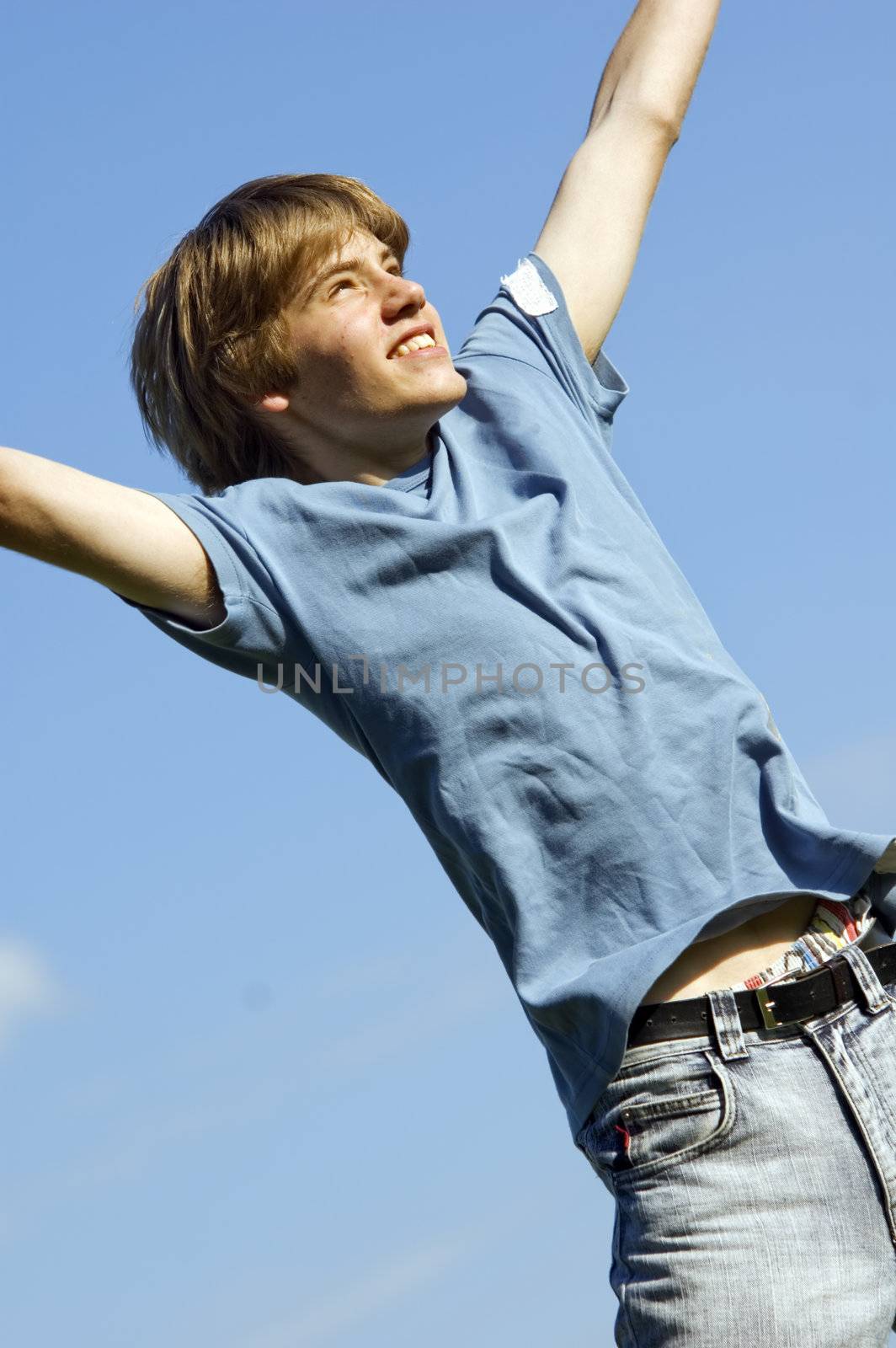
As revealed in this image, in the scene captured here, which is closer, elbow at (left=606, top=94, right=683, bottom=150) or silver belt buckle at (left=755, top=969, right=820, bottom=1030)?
silver belt buckle at (left=755, top=969, right=820, bottom=1030)

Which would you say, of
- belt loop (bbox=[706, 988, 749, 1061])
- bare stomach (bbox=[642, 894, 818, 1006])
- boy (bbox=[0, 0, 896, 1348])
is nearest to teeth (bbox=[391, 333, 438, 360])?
boy (bbox=[0, 0, 896, 1348])

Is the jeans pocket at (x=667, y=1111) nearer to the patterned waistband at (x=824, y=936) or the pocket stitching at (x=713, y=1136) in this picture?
the pocket stitching at (x=713, y=1136)

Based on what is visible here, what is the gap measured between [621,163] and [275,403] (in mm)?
1075

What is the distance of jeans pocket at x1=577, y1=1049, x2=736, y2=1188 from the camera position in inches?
105

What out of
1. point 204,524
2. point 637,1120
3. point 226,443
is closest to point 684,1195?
point 637,1120

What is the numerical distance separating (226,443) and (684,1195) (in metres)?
2.14

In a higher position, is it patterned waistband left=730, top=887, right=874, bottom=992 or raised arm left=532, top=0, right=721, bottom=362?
raised arm left=532, top=0, right=721, bottom=362

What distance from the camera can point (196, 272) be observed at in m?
3.80

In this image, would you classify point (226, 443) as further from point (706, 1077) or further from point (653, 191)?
point (706, 1077)

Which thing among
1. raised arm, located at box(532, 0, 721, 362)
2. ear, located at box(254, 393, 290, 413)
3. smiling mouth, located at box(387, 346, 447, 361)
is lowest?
smiling mouth, located at box(387, 346, 447, 361)

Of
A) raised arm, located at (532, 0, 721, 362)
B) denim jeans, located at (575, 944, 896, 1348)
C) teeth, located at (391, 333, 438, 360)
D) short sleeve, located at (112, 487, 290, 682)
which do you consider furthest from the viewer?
raised arm, located at (532, 0, 721, 362)

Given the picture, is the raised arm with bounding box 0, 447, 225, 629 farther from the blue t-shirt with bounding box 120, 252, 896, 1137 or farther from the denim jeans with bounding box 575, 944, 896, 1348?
the denim jeans with bounding box 575, 944, 896, 1348

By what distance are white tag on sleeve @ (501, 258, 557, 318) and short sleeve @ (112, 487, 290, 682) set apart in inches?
39.9

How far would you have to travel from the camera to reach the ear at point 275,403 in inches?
144
